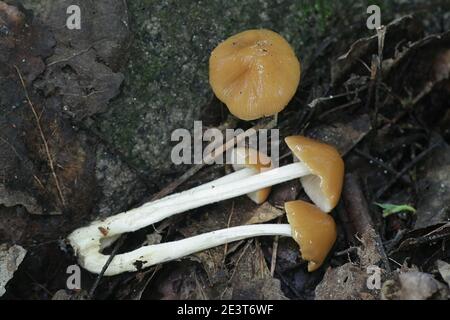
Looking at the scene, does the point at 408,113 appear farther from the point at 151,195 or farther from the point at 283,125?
the point at 151,195

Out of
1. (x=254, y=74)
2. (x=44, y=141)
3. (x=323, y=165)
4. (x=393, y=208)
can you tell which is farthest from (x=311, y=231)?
(x=44, y=141)

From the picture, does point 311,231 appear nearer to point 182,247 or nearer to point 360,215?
point 360,215

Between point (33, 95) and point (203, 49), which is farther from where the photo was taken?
point (203, 49)

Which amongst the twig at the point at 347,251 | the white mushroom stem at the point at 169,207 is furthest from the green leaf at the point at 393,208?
the white mushroom stem at the point at 169,207

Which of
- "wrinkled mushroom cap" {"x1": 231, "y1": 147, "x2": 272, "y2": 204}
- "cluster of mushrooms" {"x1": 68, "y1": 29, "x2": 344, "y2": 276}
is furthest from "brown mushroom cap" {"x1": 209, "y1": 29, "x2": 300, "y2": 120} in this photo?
"wrinkled mushroom cap" {"x1": 231, "y1": 147, "x2": 272, "y2": 204}
